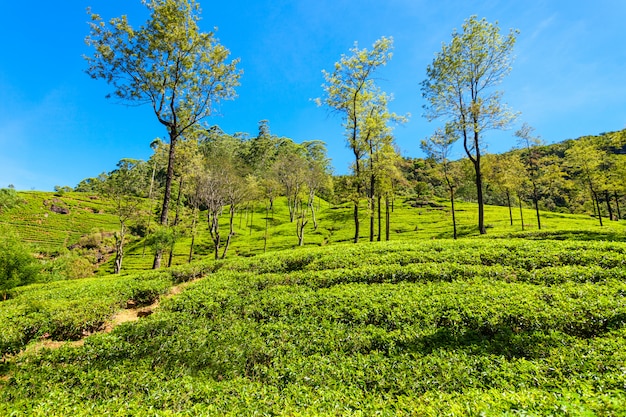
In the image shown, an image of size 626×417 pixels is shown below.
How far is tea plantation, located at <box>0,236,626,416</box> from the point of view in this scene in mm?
6781

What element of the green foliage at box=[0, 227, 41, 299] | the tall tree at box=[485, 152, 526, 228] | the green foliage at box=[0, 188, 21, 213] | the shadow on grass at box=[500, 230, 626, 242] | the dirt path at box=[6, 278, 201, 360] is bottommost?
the dirt path at box=[6, 278, 201, 360]

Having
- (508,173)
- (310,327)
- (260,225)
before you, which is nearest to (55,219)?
(260,225)

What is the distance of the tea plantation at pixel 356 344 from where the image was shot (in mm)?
6781

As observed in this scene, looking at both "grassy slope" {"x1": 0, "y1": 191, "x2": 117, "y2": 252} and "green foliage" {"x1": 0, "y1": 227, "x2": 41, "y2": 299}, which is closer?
"green foliage" {"x1": 0, "y1": 227, "x2": 41, "y2": 299}

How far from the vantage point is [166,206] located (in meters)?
23.8

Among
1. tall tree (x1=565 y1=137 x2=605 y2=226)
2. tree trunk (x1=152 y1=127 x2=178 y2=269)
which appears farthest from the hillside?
tree trunk (x1=152 y1=127 x2=178 y2=269)

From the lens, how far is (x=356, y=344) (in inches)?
377

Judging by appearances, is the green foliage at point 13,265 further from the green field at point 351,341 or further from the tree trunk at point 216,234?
the tree trunk at point 216,234

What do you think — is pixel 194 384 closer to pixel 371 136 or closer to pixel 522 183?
pixel 371 136

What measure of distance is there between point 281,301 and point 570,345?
9991mm

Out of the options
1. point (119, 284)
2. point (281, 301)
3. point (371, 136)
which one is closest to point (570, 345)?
point (281, 301)

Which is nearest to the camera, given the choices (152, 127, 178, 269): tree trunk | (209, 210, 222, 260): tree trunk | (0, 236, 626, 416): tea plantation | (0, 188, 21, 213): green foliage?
(0, 236, 626, 416): tea plantation

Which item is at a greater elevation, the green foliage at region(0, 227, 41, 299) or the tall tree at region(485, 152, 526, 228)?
the tall tree at region(485, 152, 526, 228)

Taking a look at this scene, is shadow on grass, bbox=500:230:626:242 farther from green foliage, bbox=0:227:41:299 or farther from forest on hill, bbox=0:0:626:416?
green foliage, bbox=0:227:41:299
